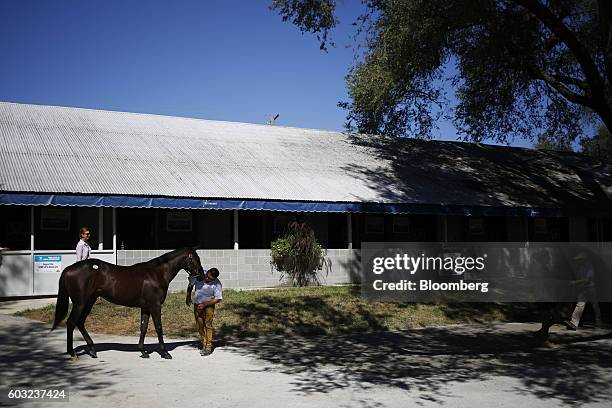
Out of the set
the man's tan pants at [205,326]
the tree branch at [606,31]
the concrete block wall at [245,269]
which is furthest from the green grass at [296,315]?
the tree branch at [606,31]

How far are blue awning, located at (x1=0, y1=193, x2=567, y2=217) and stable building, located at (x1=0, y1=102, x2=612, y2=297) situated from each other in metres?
0.03

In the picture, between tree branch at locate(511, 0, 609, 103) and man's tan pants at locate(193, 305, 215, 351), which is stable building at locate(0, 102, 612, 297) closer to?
tree branch at locate(511, 0, 609, 103)

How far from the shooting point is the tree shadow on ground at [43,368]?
7.56 metres

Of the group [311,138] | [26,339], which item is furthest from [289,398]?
[311,138]

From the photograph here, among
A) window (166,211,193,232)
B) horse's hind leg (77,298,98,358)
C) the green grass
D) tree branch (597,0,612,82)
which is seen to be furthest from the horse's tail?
tree branch (597,0,612,82)

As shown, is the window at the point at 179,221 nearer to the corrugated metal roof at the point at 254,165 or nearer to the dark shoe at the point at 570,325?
the corrugated metal roof at the point at 254,165

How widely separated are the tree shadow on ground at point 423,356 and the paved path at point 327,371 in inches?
0.7

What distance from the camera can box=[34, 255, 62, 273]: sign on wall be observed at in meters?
15.6

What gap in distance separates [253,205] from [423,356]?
8555mm

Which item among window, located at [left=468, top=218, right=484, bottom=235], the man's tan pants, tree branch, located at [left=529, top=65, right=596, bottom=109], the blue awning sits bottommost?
the man's tan pants

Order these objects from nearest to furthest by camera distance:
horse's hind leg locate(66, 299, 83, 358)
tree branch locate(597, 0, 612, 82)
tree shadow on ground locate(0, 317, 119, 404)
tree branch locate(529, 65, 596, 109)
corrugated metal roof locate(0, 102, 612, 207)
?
tree shadow on ground locate(0, 317, 119, 404) → horse's hind leg locate(66, 299, 83, 358) → tree branch locate(597, 0, 612, 82) → corrugated metal roof locate(0, 102, 612, 207) → tree branch locate(529, 65, 596, 109)

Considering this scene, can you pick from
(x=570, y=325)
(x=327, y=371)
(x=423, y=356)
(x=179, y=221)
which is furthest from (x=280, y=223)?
(x=327, y=371)

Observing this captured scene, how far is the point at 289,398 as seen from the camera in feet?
23.7

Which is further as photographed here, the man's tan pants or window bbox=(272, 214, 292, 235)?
window bbox=(272, 214, 292, 235)
